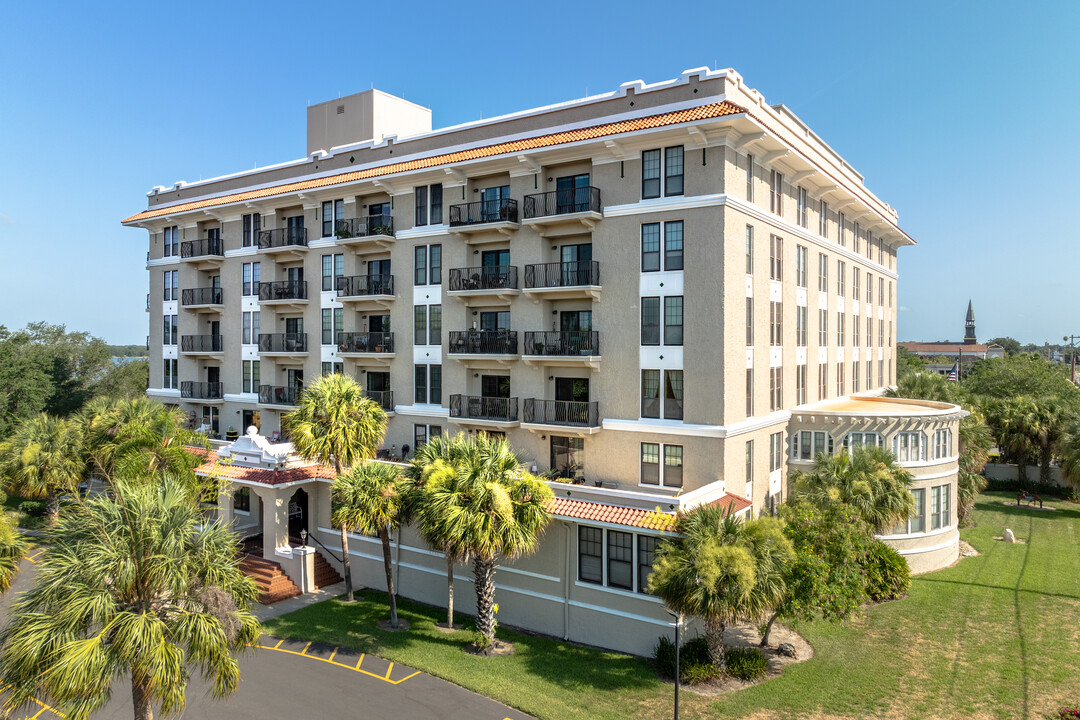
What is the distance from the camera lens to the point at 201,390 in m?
43.0

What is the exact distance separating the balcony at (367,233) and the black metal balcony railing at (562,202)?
9.23 m

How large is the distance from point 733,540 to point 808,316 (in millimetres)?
19263

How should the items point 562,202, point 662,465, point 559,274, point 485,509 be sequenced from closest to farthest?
point 485,509 → point 662,465 → point 562,202 → point 559,274

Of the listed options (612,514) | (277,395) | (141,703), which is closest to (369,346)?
(277,395)

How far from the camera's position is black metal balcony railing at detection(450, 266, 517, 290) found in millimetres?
30281

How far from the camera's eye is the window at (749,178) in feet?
90.1

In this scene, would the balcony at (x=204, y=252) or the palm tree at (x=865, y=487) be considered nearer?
the palm tree at (x=865, y=487)

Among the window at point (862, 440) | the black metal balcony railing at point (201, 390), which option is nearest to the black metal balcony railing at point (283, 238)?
the black metal balcony railing at point (201, 390)

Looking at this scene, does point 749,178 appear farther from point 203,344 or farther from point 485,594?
point 203,344

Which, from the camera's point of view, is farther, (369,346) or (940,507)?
(369,346)

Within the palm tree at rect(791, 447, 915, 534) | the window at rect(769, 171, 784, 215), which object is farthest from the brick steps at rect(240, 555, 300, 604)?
the window at rect(769, 171, 784, 215)

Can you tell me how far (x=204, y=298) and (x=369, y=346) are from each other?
49.4 feet

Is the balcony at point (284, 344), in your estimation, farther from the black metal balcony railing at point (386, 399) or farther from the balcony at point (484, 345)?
the balcony at point (484, 345)

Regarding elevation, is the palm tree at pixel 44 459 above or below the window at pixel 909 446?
below
